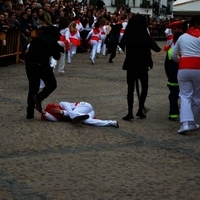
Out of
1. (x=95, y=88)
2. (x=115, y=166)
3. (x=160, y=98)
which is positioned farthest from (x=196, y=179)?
(x=95, y=88)

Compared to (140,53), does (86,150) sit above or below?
below

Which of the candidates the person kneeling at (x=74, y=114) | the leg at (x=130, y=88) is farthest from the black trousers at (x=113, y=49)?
the person kneeling at (x=74, y=114)

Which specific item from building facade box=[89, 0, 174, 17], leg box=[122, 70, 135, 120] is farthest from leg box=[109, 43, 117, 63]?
building facade box=[89, 0, 174, 17]

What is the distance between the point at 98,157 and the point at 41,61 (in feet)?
10.4

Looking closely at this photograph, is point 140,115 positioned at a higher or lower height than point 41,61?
lower

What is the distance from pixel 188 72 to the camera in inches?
395

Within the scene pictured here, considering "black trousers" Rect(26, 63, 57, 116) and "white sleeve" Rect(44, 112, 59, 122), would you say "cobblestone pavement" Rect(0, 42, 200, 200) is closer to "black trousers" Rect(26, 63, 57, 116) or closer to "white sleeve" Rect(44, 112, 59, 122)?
"white sleeve" Rect(44, 112, 59, 122)

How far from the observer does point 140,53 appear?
11141 millimetres

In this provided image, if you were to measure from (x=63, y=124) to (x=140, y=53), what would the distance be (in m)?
1.82

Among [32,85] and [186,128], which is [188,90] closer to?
[186,128]

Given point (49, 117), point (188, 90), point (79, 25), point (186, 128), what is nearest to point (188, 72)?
point (188, 90)

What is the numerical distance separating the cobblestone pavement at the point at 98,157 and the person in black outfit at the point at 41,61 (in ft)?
1.36

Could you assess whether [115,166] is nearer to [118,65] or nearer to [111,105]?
[111,105]

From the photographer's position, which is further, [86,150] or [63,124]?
[63,124]
